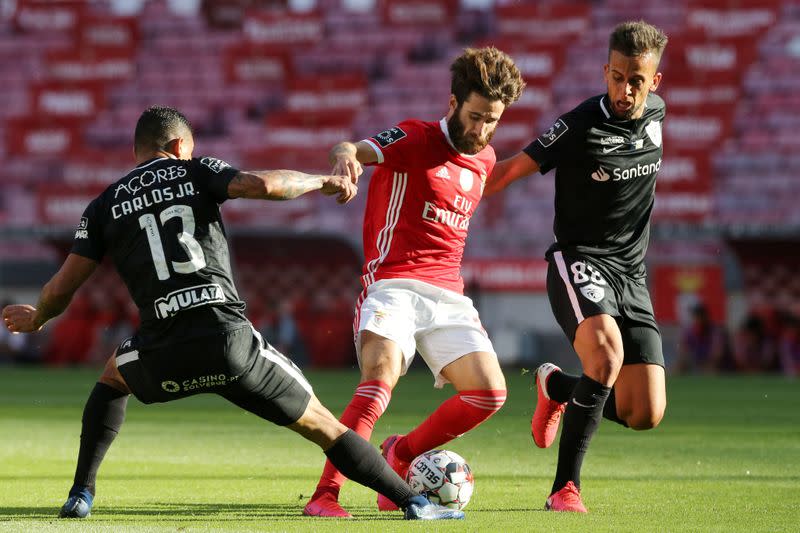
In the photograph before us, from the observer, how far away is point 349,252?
2598 cm

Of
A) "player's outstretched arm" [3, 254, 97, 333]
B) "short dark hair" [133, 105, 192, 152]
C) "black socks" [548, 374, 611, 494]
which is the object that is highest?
"short dark hair" [133, 105, 192, 152]

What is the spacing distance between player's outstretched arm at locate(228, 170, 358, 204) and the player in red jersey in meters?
0.79

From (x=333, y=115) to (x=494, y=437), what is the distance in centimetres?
1855

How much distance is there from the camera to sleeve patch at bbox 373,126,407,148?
645 centimetres

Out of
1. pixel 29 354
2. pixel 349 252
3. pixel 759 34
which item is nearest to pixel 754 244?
pixel 759 34

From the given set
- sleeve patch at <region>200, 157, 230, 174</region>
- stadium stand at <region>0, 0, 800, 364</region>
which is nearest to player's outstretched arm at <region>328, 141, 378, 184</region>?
sleeve patch at <region>200, 157, 230, 174</region>

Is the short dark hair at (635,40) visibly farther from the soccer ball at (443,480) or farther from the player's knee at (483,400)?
the soccer ball at (443,480)

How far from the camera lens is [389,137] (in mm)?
6500

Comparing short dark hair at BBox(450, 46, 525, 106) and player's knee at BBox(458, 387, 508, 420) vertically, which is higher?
short dark hair at BBox(450, 46, 525, 106)

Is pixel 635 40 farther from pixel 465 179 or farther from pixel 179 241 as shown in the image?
pixel 179 241

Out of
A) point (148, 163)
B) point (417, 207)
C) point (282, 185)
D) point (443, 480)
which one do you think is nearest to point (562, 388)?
point (443, 480)

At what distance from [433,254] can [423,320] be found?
349mm

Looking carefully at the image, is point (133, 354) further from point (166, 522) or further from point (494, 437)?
point (494, 437)

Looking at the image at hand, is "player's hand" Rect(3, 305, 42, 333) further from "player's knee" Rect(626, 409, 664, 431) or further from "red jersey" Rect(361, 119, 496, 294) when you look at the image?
"player's knee" Rect(626, 409, 664, 431)
